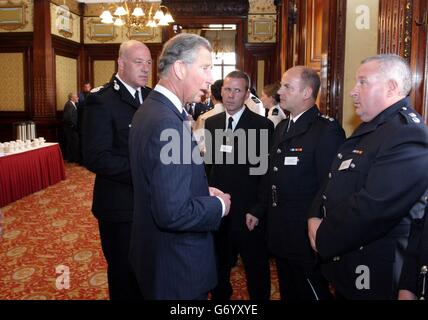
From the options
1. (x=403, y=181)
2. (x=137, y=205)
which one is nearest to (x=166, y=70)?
(x=137, y=205)

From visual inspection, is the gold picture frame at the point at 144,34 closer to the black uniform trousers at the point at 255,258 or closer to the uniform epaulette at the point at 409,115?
the black uniform trousers at the point at 255,258

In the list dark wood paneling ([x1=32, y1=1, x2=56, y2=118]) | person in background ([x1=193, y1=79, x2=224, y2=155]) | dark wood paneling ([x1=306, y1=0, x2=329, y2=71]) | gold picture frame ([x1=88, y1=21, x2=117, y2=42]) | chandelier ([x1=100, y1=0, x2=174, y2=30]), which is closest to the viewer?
person in background ([x1=193, y1=79, x2=224, y2=155])

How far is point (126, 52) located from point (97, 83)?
10079mm

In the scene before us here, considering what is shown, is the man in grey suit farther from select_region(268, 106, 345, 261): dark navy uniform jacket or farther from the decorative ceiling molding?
the decorative ceiling molding

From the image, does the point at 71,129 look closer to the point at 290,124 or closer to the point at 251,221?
the point at 251,221

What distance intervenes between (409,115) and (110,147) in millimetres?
1554

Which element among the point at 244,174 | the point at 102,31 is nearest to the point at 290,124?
the point at 244,174

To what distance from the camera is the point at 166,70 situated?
1.70 metres

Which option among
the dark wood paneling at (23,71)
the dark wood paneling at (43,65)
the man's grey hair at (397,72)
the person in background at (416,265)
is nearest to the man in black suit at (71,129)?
the dark wood paneling at (43,65)

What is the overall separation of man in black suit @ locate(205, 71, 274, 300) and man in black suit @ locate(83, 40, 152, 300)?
0.71m

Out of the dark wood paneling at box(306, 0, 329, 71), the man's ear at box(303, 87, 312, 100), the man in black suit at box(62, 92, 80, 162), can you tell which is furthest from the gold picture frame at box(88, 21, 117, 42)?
the man's ear at box(303, 87, 312, 100)

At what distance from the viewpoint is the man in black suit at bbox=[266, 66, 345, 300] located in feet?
7.88

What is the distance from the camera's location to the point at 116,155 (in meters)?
2.43
